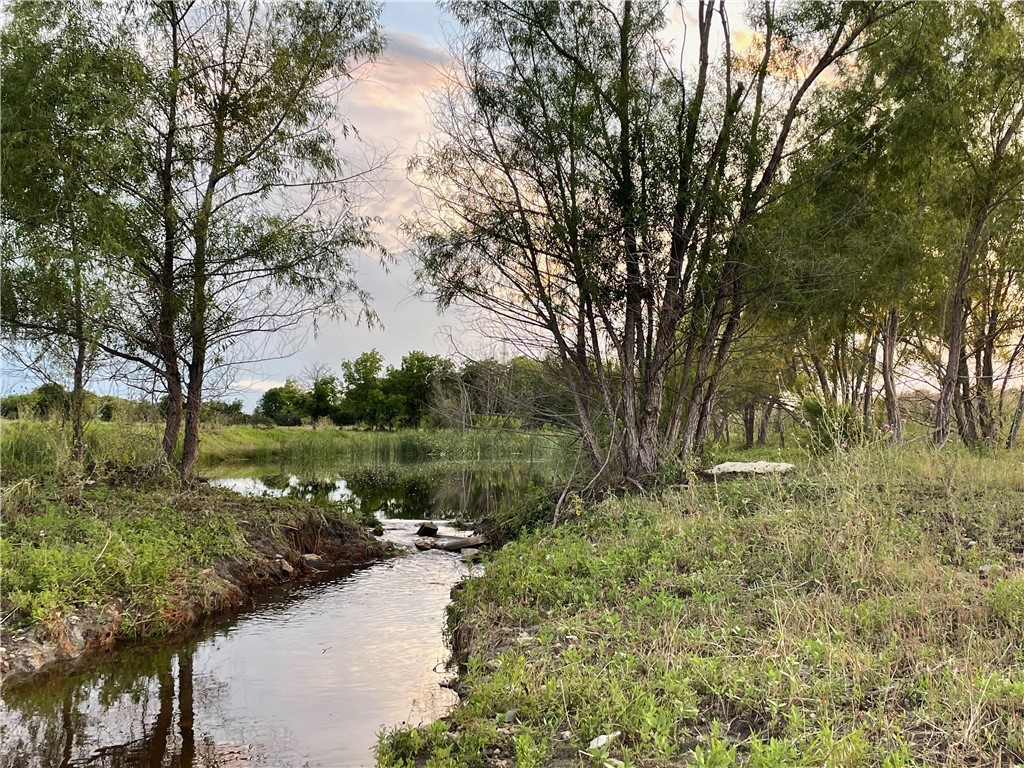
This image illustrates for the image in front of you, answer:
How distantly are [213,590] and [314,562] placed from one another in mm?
2559

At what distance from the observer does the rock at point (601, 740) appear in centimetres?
333

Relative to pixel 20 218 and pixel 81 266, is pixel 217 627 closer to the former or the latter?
pixel 81 266

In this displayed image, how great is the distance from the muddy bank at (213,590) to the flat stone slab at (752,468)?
230 inches

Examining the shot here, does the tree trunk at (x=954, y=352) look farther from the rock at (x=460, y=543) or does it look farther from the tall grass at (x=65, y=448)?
the tall grass at (x=65, y=448)

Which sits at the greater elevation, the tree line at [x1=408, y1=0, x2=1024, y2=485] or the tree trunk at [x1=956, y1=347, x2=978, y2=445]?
the tree line at [x1=408, y1=0, x2=1024, y2=485]

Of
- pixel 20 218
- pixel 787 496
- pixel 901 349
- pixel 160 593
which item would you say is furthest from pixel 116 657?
pixel 901 349

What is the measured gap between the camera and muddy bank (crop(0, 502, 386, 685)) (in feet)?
19.5

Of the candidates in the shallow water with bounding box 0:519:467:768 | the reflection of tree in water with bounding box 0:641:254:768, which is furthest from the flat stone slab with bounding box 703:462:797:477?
the reflection of tree in water with bounding box 0:641:254:768

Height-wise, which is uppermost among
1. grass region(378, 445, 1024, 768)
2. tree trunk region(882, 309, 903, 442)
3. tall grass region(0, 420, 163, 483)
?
tree trunk region(882, 309, 903, 442)

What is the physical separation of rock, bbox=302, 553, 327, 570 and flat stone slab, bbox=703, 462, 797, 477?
6.09 meters

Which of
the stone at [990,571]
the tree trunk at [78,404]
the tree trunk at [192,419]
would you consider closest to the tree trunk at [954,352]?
the stone at [990,571]

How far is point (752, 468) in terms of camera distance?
10406mm

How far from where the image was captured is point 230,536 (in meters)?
9.07

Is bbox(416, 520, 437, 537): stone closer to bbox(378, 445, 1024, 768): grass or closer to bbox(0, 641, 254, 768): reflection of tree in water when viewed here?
bbox(378, 445, 1024, 768): grass
